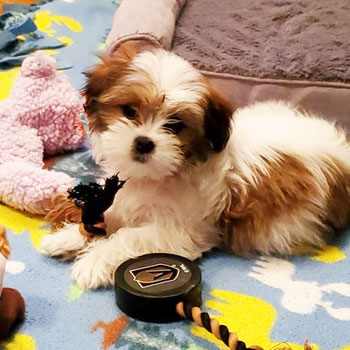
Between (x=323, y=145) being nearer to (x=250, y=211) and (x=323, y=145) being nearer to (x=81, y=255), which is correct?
(x=250, y=211)

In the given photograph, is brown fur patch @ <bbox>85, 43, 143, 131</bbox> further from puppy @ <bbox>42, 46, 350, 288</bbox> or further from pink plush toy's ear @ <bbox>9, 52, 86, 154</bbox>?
pink plush toy's ear @ <bbox>9, 52, 86, 154</bbox>

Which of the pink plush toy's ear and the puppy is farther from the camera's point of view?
the pink plush toy's ear

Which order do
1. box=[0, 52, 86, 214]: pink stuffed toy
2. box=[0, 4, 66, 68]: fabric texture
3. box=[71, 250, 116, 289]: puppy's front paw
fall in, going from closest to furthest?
box=[71, 250, 116, 289]: puppy's front paw → box=[0, 52, 86, 214]: pink stuffed toy → box=[0, 4, 66, 68]: fabric texture

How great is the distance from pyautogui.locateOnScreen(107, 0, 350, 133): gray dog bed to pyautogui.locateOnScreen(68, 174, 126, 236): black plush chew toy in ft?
2.18

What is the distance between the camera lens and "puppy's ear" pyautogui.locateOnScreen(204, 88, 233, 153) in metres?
1.50

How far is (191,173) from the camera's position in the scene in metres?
1.58

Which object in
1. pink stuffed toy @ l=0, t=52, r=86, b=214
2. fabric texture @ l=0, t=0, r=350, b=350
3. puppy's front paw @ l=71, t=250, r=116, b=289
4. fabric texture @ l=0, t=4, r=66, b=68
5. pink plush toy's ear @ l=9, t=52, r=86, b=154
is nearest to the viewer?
fabric texture @ l=0, t=0, r=350, b=350

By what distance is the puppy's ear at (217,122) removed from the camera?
150cm

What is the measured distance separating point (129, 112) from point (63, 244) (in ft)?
1.17

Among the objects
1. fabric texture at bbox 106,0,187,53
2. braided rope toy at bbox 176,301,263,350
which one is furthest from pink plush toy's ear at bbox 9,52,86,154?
braided rope toy at bbox 176,301,263,350

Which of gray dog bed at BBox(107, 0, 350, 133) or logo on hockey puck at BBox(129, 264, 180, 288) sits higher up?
gray dog bed at BBox(107, 0, 350, 133)

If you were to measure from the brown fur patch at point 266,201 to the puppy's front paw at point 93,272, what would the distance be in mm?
333

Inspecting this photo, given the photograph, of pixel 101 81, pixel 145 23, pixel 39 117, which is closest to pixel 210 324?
pixel 101 81

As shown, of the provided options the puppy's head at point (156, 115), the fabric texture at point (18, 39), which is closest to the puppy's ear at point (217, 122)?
the puppy's head at point (156, 115)
